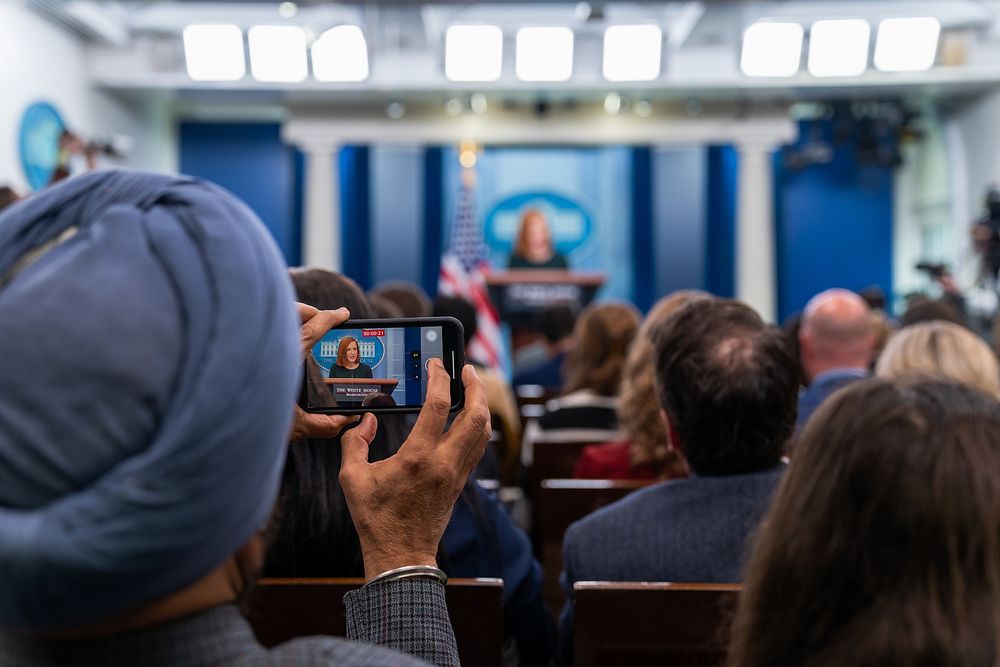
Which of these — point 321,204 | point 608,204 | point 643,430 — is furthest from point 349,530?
point 608,204

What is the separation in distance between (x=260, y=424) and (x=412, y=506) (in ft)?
1.13

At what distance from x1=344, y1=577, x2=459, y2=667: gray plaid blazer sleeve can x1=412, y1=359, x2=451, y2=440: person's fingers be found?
13 cm

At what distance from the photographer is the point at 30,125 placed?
769 cm

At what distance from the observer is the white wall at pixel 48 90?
736 centimetres

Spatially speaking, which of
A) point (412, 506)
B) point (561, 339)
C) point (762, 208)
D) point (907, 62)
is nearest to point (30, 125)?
point (561, 339)

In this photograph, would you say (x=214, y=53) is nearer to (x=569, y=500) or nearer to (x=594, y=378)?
(x=594, y=378)

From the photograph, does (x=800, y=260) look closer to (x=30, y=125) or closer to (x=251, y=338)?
(x=30, y=125)

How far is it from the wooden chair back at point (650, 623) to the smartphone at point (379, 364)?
1.83 feet

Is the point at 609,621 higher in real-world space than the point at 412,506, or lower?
lower

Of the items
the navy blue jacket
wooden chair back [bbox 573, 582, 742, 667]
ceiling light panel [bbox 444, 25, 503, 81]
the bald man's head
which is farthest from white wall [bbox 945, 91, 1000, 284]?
wooden chair back [bbox 573, 582, 742, 667]

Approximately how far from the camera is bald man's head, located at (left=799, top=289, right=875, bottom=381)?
315cm

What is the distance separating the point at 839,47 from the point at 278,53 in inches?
195

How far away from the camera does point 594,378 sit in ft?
10.9

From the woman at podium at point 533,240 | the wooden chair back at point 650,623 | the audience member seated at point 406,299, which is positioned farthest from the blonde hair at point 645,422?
the woman at podium at point 533,240
